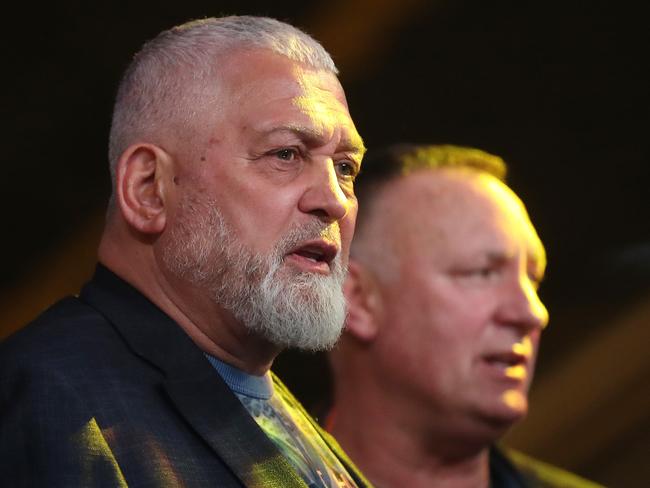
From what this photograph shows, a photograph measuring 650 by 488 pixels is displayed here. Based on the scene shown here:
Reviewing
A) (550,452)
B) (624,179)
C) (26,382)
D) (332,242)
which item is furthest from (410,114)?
(26,382)

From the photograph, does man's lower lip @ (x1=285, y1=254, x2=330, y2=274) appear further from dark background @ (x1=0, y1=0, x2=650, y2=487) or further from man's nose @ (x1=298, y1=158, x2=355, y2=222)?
dark background @ (x1=0, y1=0, x2=650, y2=487)

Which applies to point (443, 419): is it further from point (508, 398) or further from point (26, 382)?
point (26, 382)

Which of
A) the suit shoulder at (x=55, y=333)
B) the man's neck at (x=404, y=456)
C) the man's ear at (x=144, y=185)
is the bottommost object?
the man's neck at (x=404, y=456)

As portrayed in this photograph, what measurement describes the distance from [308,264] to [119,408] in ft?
1.12

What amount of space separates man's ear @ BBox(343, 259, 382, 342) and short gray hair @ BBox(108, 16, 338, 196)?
2.35 ft

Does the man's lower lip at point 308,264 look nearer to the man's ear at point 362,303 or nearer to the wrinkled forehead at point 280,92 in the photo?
the wrinkled forehead at point 280,92

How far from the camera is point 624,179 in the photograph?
3668 mm

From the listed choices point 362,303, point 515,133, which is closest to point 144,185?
point 362,303

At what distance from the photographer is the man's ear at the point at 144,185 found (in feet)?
5.82

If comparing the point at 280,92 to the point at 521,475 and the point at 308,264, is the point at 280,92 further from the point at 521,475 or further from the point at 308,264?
the point at 521,475

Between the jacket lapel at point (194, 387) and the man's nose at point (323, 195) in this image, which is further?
the man's nose at point (323, 195)

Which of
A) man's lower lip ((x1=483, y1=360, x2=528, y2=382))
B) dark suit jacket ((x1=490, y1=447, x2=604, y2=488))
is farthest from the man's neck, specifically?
man's lower lip ((x1=483, y1=360, x2=528, y2=382))

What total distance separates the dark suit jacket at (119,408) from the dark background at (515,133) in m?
1.01

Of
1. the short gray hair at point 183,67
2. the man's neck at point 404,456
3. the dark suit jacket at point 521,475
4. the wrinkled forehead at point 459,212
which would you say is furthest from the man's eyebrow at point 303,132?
the dark suit jacket at point 521,475
